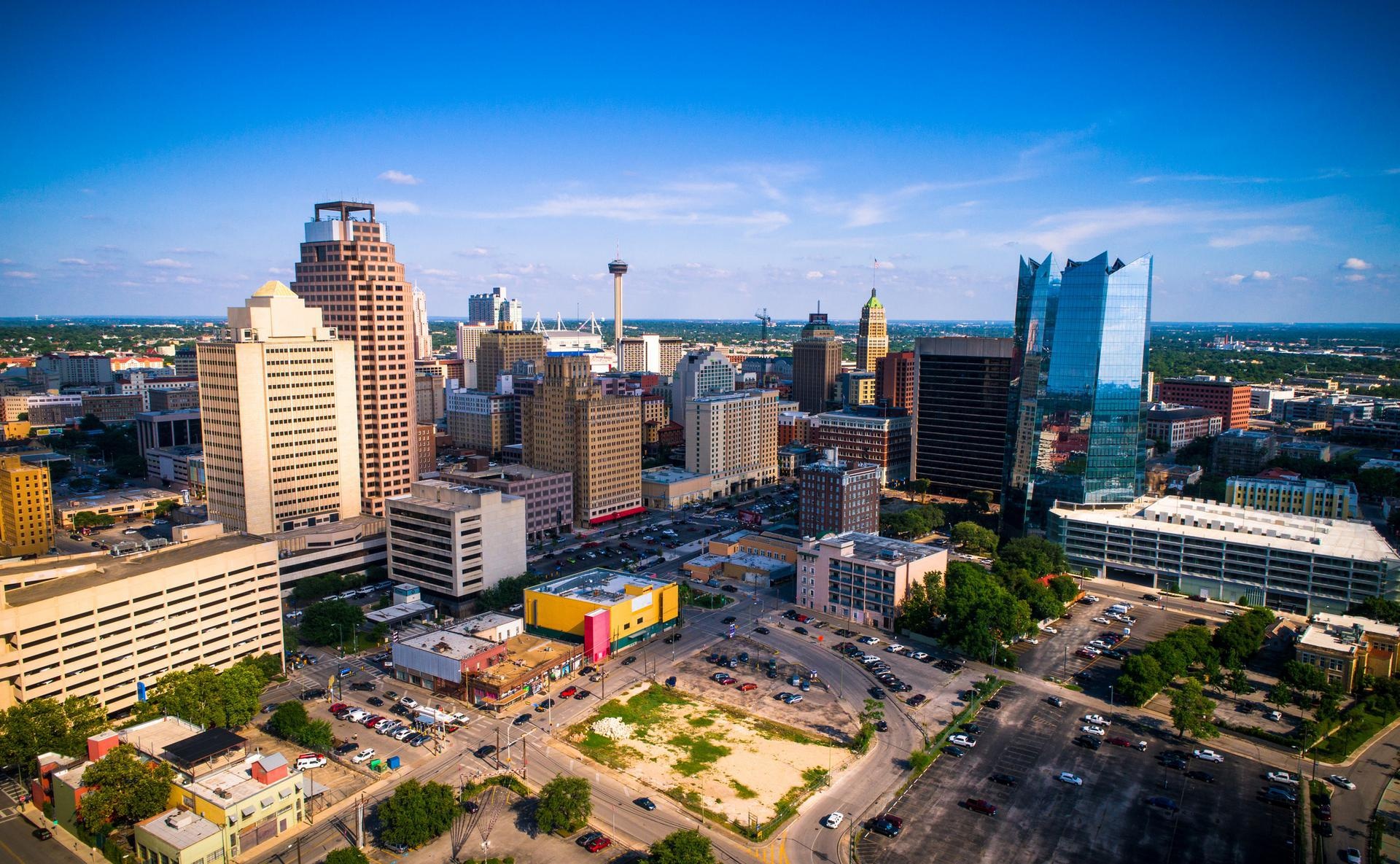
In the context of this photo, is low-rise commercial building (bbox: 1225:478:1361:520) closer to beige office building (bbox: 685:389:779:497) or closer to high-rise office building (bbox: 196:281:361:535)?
beige office building (bbox: 685:389:779:497)

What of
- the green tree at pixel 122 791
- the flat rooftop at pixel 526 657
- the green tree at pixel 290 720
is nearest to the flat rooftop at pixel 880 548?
the flat rooftop at pixel 526 657

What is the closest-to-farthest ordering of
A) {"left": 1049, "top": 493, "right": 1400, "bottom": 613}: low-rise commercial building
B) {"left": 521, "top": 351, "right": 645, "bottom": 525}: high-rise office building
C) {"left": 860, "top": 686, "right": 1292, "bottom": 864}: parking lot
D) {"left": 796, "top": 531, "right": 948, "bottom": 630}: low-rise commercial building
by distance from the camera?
1. {"left": 860, "top": 686, "right": 1292, "bottom": 864}: parking lot
2. {"left": 796, "top": 531, "right": 948, "bottom": 630}: low-rise commercial building
3. {"left": 1049, "top": 493, "right": 1400, "bottom": 613}: low-rise commercial building
4. {"left": 521, "top": 351, "right": 645, "bottom": 525}: high-rise office building

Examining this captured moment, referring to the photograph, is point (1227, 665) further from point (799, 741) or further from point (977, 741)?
point (799, 741)

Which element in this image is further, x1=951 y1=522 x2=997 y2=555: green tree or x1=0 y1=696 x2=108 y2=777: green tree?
x1=951 y1=522 x2=997 y2=555: green tree

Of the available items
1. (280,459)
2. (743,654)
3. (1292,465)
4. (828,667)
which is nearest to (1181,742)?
(828,667)

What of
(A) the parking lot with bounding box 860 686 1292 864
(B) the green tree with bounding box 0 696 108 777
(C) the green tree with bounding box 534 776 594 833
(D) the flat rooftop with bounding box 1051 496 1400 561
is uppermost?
(D) the flat rooftop with bounding box 1051 496 1400 561

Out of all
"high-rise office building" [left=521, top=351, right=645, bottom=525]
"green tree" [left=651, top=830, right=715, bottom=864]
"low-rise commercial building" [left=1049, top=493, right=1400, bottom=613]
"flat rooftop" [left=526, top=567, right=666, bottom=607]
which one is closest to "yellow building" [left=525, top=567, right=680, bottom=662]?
"flat rooftop" [left=526, top=567, right=666, bottom=607]

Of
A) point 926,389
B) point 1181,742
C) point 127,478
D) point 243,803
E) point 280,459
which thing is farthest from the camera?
point 127,478
